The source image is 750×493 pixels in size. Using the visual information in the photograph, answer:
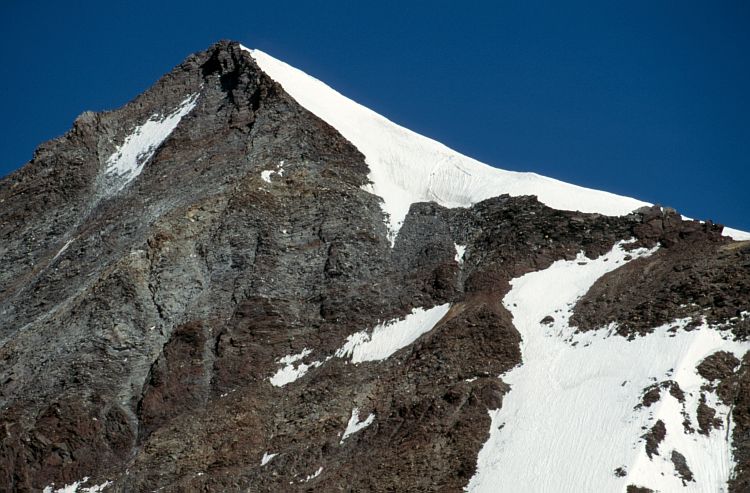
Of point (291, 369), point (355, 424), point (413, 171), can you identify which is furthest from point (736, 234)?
point (291, 369)

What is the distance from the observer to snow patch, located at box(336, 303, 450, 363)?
49.6 m

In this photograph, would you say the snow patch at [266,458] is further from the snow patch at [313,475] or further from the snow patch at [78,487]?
the snow patch at [78,487]

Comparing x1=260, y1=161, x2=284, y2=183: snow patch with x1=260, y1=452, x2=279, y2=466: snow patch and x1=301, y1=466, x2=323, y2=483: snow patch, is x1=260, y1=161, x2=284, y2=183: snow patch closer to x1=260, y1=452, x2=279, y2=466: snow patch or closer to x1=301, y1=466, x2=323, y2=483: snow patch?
x1=260, y1=452, x2=279, y2=466: snow patch

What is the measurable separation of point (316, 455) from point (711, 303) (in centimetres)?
1520

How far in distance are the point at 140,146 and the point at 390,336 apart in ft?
79.9

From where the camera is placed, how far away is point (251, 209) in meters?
57.6

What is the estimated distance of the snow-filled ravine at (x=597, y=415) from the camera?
3953cm

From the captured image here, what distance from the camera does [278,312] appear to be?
52500mm

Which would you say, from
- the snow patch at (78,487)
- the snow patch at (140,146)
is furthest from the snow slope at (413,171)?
the snow patch at (78,487)

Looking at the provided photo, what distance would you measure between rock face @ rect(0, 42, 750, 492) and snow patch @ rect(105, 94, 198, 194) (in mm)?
492

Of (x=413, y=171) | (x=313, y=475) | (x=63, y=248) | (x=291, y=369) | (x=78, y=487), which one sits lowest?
(x=78, y=487)

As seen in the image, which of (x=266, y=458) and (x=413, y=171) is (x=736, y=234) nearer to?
(x=413, y=171)

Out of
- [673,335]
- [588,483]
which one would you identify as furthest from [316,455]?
[673,335]

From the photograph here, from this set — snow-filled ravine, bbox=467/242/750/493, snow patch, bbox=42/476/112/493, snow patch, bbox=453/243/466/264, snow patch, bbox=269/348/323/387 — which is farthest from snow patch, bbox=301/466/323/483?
snow patch, bbox=453/243/466/264
